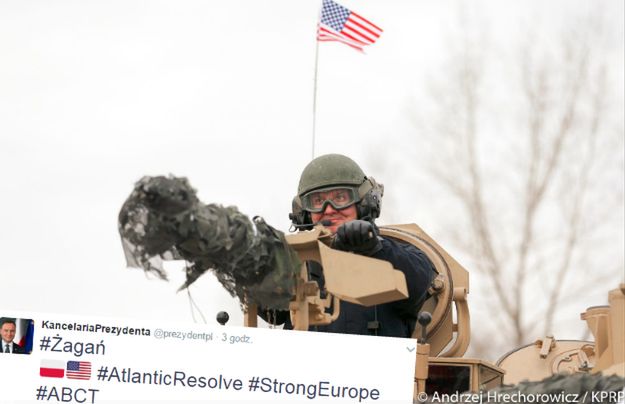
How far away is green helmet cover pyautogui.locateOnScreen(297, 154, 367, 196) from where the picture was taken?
978cm

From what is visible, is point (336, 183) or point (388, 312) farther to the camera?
point (336, 183)

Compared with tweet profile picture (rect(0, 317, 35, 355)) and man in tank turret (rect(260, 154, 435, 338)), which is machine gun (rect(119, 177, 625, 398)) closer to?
man in tank turret (rect(260, 154, 435, 338))

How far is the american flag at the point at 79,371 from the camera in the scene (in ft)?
22.8

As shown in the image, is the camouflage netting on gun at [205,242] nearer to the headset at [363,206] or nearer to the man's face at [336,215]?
the man's face at [336,215]

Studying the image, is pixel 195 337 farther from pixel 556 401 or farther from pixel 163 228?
pixel 556 401

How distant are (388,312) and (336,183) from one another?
1.08m

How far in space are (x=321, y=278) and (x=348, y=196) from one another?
74cm

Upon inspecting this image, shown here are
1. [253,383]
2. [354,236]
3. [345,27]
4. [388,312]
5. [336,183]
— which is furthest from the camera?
[345,27]

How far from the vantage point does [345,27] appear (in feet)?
45.3

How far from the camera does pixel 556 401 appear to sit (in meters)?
6.84
